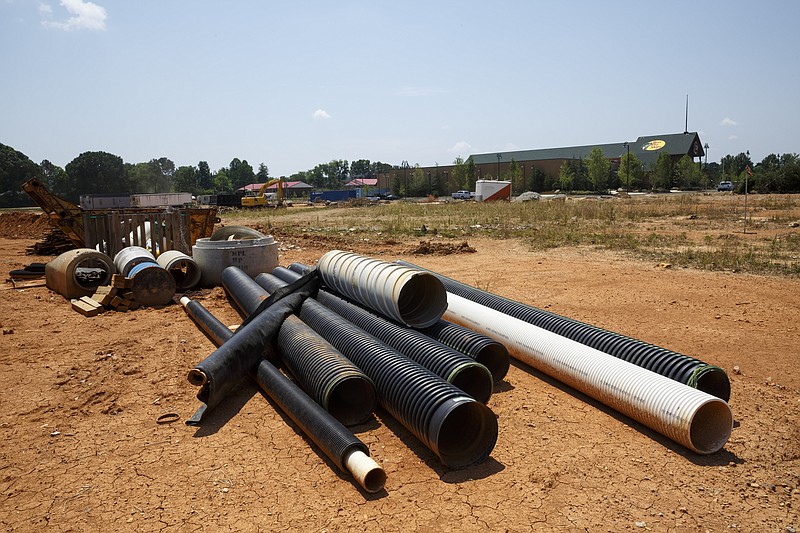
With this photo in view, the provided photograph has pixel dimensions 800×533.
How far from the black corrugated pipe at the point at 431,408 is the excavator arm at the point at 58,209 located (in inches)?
491

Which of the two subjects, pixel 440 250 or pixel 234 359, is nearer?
pixel 234 359

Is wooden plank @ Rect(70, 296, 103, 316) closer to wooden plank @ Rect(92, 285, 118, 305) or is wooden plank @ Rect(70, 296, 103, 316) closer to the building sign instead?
wooden plank @ Rect(92, 285, 118, 305)

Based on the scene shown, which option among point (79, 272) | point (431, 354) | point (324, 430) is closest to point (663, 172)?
point (79, 272)

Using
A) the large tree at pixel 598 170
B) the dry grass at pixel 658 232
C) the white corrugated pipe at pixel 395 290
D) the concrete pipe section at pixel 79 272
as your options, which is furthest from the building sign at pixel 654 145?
the white corrugated pipe at pixel 395 290

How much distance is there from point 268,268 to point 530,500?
334 inches

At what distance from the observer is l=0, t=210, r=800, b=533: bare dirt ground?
380 centimetres

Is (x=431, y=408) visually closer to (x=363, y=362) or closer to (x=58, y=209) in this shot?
(x=363, y=362)

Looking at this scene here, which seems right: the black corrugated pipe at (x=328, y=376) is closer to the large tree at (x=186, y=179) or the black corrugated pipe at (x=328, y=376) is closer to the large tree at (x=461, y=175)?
the large tree at (x=461, y=175)

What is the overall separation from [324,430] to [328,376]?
0.69 meters

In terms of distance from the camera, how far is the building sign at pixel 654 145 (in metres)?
90.5

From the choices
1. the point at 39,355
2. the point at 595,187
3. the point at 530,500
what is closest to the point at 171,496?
the point at 530,500

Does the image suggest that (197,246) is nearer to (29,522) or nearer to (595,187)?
(29,522)

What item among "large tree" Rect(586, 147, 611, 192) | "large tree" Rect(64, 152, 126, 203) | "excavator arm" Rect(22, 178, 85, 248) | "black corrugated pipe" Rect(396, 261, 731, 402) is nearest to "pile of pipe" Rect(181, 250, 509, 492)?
"black corrugated pipe" Rect(396, 261, 731, 402)

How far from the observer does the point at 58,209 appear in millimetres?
14484
